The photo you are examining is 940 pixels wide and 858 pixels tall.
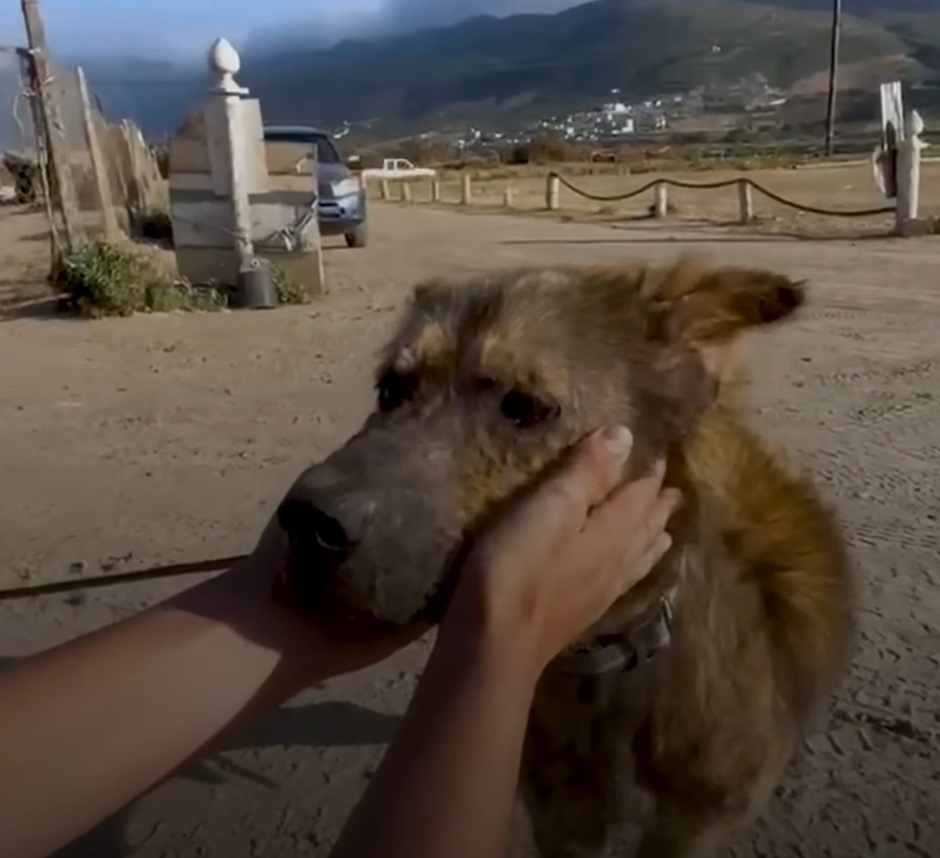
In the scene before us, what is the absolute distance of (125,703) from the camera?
1667mm

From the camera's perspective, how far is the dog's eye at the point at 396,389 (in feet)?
6.77

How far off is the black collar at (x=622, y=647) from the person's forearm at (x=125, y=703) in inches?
21.5

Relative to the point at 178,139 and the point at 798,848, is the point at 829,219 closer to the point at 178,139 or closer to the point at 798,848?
the point at 178,139

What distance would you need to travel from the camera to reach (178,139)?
11.4m

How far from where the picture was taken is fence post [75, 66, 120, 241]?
39.4ft

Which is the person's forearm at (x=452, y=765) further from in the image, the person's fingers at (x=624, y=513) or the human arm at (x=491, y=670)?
the person's fingers at (x=624, y=513)

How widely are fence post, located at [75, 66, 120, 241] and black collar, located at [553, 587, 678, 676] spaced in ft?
34.3

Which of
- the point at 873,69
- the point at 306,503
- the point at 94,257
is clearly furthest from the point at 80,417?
the point at 873,69

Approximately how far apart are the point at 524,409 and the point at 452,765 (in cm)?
85

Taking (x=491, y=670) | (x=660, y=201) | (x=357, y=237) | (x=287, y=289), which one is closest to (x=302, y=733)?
(x=491, y=670)

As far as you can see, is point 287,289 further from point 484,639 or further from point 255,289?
point 484,639

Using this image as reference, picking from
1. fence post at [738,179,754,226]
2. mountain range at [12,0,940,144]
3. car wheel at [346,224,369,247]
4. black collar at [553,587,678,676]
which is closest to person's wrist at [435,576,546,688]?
black collar at [553,587,678,676]

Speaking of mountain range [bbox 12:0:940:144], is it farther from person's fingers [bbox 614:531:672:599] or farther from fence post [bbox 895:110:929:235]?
person's fingers [bbox 614:531:672:599]

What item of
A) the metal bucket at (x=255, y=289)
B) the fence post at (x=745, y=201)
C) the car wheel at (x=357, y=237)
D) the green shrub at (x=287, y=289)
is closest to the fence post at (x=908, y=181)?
the fence post at (x=745, y=201)
